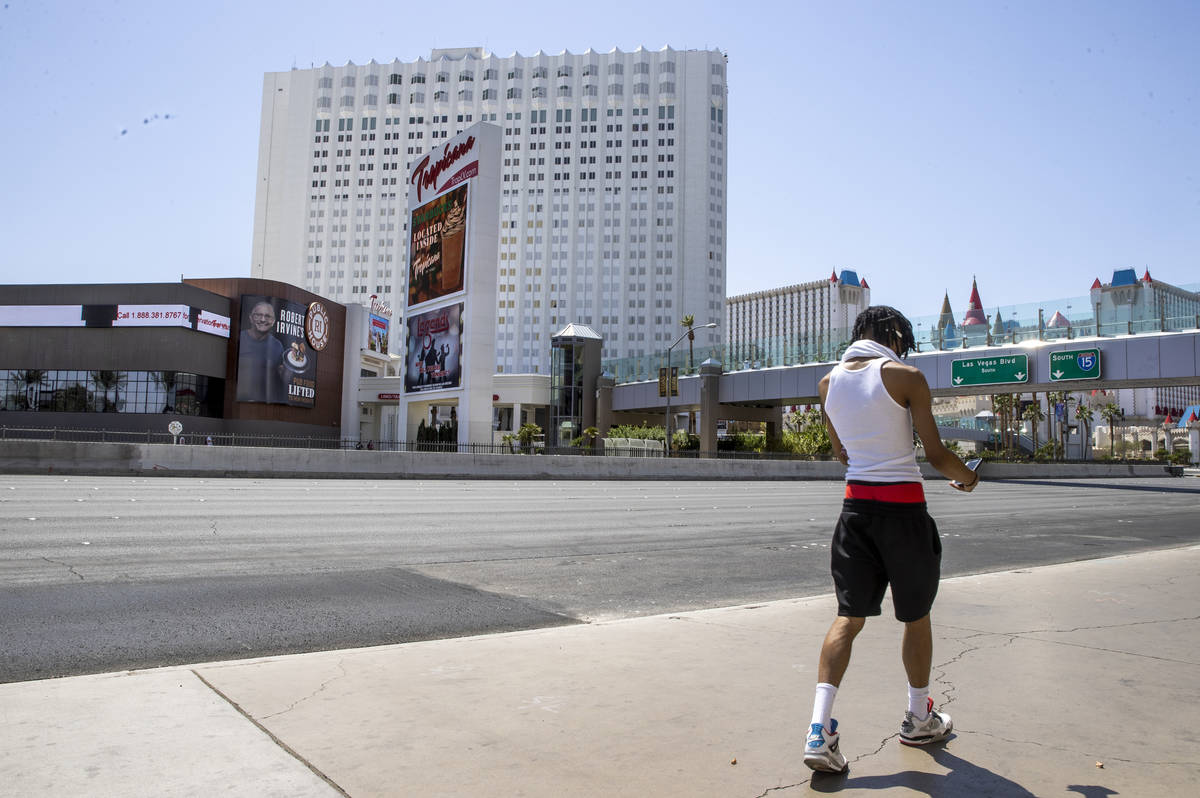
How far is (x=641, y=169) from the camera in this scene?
13412cm

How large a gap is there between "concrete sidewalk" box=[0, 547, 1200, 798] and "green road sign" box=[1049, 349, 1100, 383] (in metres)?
36.4

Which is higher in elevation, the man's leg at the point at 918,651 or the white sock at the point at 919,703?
the man's leg at the point at 918,651

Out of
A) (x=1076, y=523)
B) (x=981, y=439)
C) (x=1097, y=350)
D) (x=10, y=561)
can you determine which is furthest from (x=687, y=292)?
(x=10, y=561)

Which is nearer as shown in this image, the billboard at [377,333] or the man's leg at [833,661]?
the man's leg at [833,661]

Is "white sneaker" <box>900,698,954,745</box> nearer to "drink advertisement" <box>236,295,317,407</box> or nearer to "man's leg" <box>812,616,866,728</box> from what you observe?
"man's leg" <box>812,616,866,728</box>

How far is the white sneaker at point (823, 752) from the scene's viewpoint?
3.07 meters

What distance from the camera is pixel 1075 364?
37.8 meters

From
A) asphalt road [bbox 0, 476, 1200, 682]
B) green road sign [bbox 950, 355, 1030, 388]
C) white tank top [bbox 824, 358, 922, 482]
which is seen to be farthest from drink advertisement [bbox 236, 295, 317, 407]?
white tank top [bbox 824, 358, 922, 482]

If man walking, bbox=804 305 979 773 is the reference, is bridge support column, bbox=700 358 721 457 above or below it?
above

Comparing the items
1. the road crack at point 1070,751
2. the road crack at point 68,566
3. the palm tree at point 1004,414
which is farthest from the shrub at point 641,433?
the palm tree at point 1004,414

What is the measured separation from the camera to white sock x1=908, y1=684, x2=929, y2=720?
3428 millimetres

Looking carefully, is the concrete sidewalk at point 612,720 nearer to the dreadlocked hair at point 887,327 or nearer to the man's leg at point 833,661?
the man's leg at point 833,661

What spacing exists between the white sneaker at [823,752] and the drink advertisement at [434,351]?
135ft

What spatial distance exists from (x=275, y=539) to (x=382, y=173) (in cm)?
13801
